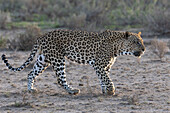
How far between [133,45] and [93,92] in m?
1.43

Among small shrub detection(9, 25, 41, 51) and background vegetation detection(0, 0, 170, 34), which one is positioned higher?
background vegetation detection(0, 0, 170, 34)

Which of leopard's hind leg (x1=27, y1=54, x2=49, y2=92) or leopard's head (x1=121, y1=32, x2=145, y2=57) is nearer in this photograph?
leopard's head (x1=121, y1=32, x2=145, y2=57)

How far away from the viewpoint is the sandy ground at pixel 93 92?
841cm

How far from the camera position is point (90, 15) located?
78.6 ft

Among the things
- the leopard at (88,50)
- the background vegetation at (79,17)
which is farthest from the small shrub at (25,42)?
the leopard at (88,50)

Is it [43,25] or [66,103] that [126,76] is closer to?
[66,103]

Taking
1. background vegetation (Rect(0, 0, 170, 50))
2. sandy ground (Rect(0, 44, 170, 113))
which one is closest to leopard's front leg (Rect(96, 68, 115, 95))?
sandy ground (Rect(0, 44, 170, 113))

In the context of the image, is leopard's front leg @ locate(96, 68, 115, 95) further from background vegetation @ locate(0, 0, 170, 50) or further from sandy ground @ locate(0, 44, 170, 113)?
background vegetation @ locate(0, 0, 170, 50)

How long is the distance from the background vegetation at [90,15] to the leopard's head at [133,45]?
7.88m

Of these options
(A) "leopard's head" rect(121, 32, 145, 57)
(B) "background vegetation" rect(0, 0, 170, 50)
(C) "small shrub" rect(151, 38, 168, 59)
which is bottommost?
(C) "small shrub" rect(151, 38, 168, 59)

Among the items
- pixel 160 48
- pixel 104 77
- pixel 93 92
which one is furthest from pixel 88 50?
pixel 160 48

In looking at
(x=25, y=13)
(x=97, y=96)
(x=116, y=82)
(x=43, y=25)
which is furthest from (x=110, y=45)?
(x=25, y=13)

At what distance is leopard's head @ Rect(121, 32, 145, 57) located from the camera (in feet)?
31.0

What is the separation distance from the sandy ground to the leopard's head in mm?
972
